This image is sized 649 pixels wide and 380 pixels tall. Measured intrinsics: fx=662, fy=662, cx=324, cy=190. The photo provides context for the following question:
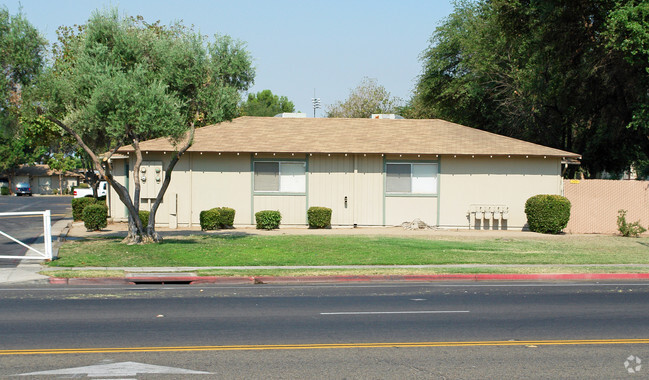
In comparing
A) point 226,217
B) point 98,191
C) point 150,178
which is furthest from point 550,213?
point 98,191

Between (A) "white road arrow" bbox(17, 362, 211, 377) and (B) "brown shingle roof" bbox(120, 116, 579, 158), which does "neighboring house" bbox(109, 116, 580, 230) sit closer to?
(B) "brown shingle roof" bbox(120, 116, 579, 158)

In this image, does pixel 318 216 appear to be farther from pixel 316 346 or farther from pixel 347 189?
pixel 316 346

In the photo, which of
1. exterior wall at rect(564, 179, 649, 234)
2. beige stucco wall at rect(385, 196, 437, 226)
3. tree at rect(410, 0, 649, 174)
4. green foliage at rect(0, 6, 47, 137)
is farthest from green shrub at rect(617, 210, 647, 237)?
green foliage at rect(0, 6, 47, 137)

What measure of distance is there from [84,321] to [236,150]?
17.0 metres

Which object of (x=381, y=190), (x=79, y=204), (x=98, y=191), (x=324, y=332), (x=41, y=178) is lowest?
(x=324, y=332)

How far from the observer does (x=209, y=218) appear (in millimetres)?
25859

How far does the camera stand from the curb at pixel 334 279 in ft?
49.9

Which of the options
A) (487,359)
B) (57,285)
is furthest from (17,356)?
(57,285)

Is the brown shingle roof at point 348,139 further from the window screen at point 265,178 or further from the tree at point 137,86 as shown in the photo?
the tree at point 137,86

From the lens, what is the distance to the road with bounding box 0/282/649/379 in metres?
7.54

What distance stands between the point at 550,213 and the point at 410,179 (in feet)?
18.8

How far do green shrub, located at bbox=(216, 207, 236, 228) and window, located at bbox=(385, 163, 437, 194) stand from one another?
6.61 meters

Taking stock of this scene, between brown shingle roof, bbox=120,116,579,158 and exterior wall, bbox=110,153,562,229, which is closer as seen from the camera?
brown shingle roof, bbox=120,116,579,158

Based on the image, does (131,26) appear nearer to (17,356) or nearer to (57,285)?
(57,285)
